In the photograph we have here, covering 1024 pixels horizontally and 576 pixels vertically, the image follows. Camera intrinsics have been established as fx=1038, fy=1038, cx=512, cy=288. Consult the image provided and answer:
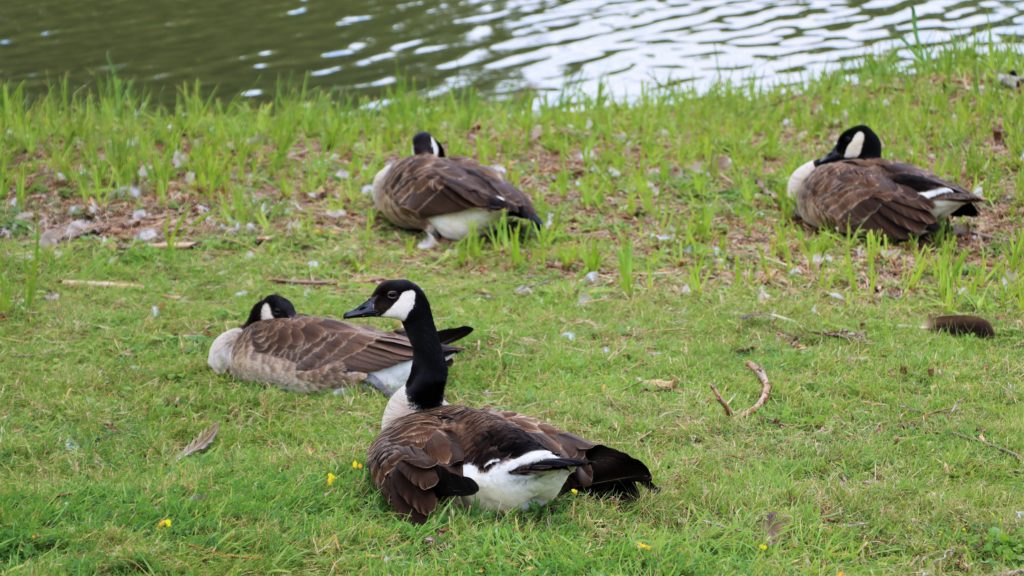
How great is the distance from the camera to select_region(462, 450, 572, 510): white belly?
464cm

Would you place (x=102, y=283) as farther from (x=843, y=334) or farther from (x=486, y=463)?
(x=843, y=334)

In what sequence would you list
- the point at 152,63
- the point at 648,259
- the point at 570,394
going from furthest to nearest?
the point at 152,63 → the point at 648,259 → the point at 570,394

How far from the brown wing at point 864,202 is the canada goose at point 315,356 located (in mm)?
4098

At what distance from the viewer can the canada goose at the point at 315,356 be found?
6656 millimetres

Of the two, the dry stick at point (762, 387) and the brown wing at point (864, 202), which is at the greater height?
the brown wing at point (864, 202)

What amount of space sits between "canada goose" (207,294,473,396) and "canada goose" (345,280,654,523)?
54.1 inches

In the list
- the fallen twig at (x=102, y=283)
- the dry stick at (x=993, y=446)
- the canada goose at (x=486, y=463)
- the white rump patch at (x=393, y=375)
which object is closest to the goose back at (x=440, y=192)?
the fallen twig at (x=102, y=283)

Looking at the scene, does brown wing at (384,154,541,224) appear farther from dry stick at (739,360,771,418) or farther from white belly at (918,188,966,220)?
white belly at (918,188,966,220)

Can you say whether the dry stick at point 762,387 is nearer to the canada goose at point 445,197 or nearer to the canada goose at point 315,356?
the canada goose at point 315,356

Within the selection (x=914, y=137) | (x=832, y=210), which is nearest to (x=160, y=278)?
(x=832, y=210)

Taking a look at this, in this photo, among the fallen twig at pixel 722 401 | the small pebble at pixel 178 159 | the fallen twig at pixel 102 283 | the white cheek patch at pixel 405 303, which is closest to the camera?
the white cheek patch at pixel 405 303

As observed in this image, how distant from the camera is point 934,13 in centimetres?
1683

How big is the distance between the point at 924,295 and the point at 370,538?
5256 millimetres

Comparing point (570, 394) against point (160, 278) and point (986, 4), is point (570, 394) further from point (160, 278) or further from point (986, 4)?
point (986, 4)
